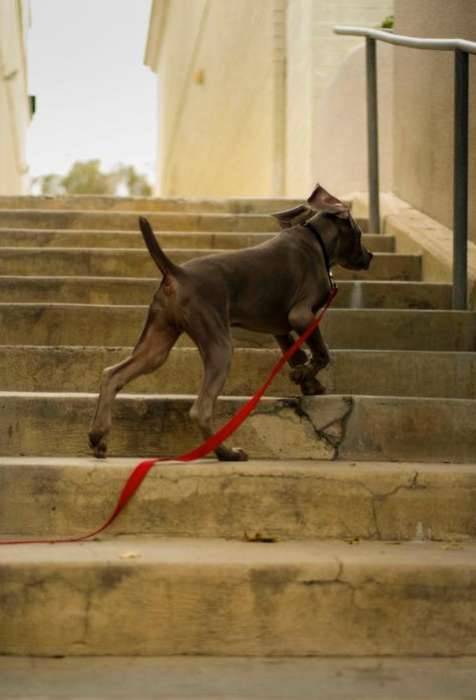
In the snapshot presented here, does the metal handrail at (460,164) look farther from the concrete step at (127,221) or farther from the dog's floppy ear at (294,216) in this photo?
the concrete step at (127,221)

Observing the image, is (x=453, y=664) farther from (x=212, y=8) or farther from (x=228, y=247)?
(x=212, y=8)

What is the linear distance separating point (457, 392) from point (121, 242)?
275 centimetres

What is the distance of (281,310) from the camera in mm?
4344

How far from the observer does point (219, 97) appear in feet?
57.7

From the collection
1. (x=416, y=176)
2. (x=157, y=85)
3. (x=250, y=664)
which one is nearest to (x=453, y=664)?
(x=250, y=664)

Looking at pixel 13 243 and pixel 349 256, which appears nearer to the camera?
pixel 349 256

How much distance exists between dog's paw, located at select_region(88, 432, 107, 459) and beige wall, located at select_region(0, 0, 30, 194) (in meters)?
9.71

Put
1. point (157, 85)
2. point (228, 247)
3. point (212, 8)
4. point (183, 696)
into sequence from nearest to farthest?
point (183, 696) → point (228, 247) → point (212, 8) → point (157, 85)

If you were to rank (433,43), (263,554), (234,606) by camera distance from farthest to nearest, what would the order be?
(433,43) → (263,554) → (234,606)

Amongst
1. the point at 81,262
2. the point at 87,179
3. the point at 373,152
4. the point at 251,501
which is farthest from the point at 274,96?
the point at 87,179

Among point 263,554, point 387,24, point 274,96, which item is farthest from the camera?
point 274,96

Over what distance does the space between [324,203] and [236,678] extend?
200 cm

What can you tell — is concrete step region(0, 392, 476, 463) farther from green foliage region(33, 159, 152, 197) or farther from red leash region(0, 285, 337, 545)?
green foliage region(33, 159, 152, 197)

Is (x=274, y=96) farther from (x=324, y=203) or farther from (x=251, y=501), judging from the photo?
(x=251, y=501)
